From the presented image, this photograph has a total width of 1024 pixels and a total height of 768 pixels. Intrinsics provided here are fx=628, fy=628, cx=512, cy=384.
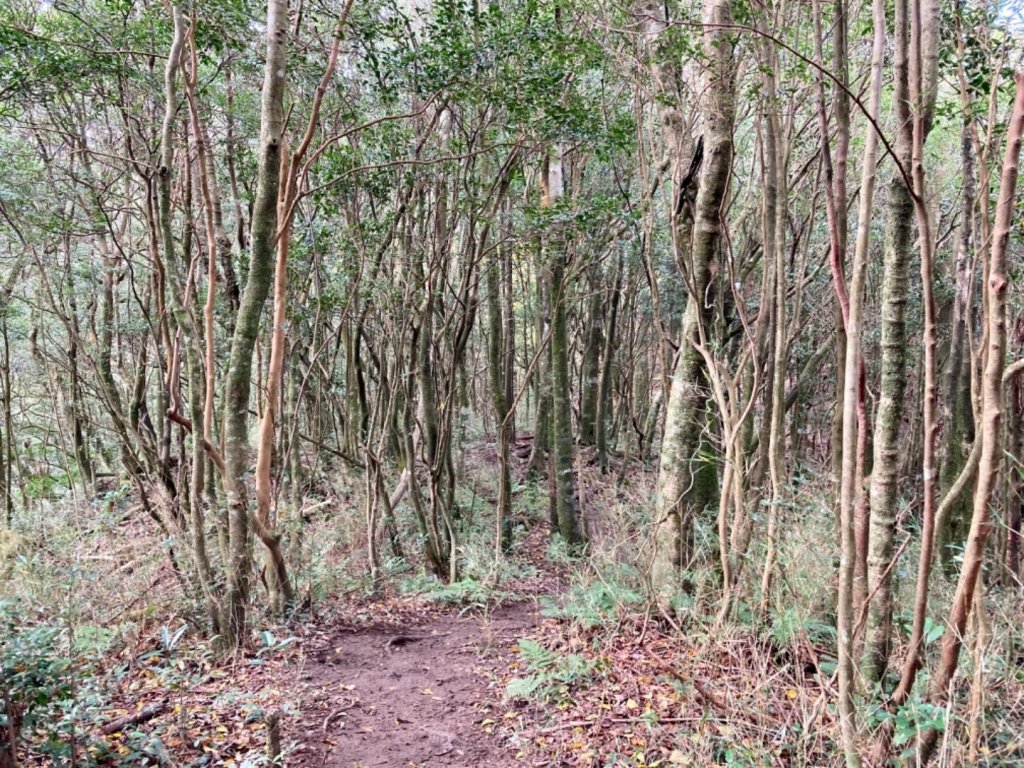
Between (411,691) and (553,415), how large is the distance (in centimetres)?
442

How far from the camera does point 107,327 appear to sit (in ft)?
29.7

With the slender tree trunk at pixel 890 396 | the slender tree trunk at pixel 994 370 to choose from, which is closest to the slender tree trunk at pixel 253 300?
the slender tree trunk at pixel 890 396

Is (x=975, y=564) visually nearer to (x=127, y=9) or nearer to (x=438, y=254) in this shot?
(x=438, y=254)

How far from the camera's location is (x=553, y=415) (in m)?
8.22

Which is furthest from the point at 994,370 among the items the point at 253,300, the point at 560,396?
the point at 560,396

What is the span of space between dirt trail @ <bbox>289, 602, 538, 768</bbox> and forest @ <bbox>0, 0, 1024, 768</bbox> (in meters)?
0.04

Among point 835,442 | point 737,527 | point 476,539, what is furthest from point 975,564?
point 476,539

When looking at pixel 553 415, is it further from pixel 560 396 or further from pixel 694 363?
pixel 694 363

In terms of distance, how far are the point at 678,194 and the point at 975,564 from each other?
11.7ft

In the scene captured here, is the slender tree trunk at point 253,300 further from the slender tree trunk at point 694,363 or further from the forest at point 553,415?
the slender tree trunk at point 694,363

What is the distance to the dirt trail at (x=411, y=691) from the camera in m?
3.48

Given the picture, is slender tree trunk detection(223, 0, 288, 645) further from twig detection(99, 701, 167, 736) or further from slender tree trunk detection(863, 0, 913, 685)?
slender tree trunk detection(863, 0, 913, 685)

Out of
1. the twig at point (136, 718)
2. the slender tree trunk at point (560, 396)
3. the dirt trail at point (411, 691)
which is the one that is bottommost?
the dirt trail at point (411, 691)

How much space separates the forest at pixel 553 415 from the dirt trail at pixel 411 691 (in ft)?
0.12
